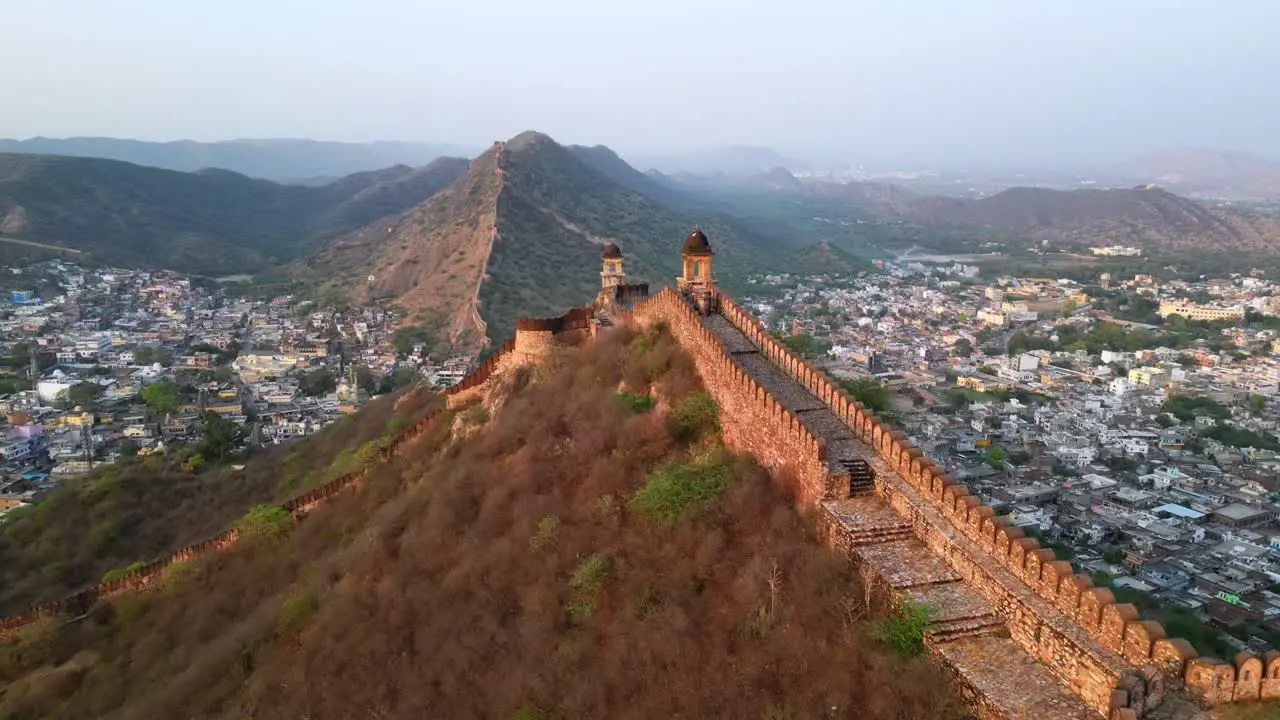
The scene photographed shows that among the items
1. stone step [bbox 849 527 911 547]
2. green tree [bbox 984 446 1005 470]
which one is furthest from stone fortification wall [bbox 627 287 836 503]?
green tree [bbox 984 446 1005 470]

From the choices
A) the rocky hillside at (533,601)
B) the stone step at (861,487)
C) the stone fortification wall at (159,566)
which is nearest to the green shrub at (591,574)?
the rocky hillside at (533,601)

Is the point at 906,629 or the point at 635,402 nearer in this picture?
the point at 906,629

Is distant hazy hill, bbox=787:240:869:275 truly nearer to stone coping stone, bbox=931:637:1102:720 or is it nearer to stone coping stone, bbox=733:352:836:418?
stone coping stone, bbox=733:352:836:418

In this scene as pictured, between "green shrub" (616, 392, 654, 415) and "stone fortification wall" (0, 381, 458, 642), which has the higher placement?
"green shrub" (616, 392, 654, 415)

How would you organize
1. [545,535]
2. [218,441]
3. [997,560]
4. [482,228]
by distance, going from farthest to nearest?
1. [482,228]
2. [218,441]
3. [545,535]
4. [997,560]

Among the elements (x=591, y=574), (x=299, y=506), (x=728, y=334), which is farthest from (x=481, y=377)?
(x=591, y=574)

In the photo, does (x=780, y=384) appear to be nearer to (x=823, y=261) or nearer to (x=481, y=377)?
(x=481, y=377)

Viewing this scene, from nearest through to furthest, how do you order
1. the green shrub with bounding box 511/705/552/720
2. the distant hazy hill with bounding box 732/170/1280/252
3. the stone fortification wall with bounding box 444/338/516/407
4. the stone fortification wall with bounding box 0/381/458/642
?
the green shrub with bounding box 511/705/552/720, the stone fortification wall with bounding box 0/381/458/642, the stone fortification wall with bounding box 444/338/516/407, the distant hazy hill with bounding box 732/170/1280/252
